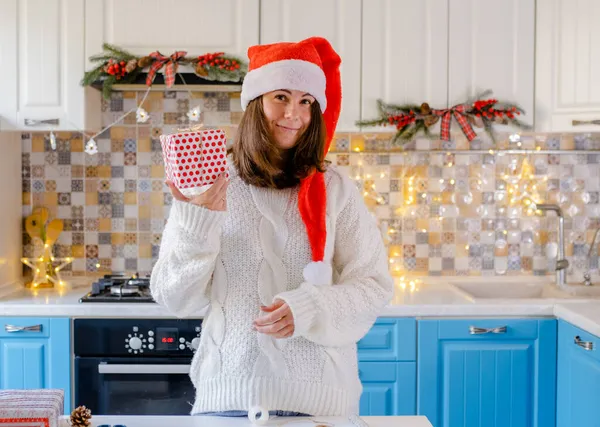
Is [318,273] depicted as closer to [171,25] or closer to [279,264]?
[279,264]

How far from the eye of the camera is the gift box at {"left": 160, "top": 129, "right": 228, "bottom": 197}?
4.64 feet

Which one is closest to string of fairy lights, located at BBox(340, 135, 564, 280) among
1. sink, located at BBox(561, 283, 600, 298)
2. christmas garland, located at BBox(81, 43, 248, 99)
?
sink, located at BBox(561, 283, 600, 298)

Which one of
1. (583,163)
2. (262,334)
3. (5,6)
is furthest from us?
(583,163)

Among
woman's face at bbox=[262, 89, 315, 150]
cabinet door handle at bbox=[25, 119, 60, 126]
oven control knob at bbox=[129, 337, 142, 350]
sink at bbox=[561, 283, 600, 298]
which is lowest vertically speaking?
oven control knob at bbox=[129, 337, 142, 350]

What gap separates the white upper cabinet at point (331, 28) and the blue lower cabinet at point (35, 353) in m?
1.32

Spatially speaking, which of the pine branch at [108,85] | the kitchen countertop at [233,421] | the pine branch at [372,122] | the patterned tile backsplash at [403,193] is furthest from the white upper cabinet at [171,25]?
the kitchen countertop at [233,421]

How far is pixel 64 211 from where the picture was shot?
10.8ft

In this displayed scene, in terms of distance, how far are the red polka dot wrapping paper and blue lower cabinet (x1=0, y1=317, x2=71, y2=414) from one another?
4.81 feet

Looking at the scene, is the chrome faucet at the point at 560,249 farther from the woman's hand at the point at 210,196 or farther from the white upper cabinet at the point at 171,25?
the woman's hand at the point at 210,196

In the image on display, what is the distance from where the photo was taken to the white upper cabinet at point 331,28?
2869 millimetres

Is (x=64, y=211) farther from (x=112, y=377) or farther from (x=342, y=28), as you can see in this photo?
(x=342, y=28)

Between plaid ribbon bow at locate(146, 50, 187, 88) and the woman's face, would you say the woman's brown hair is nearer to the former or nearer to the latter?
the woman's face

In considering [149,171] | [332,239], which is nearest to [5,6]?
[149,171]

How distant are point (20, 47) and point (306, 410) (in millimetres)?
2022
